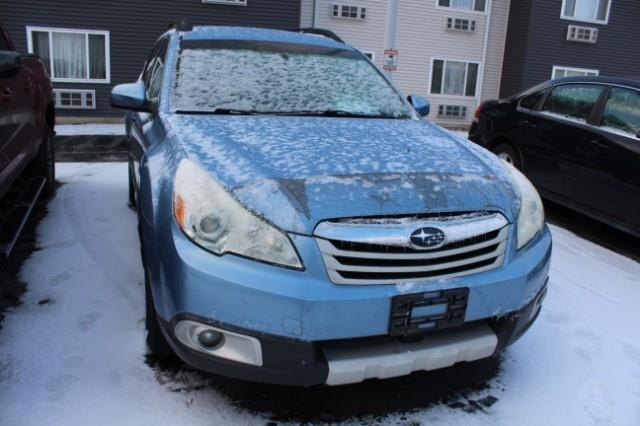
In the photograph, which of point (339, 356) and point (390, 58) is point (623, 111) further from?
point (390, 58)

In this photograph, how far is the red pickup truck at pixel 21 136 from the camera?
11.8 feet

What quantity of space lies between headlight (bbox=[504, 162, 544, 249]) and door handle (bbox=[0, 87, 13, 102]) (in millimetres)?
3170

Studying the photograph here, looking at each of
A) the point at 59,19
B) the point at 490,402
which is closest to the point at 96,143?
the point at 59,19

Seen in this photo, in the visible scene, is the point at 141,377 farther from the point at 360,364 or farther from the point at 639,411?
the point at 639,411

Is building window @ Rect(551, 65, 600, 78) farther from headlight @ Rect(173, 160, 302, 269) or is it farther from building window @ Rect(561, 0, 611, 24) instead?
headlight @ Rect(173, 160, 302, 269)

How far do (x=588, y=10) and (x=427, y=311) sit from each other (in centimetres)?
1978

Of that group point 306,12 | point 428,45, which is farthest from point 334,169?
point 428,45

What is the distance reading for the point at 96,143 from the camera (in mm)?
10359

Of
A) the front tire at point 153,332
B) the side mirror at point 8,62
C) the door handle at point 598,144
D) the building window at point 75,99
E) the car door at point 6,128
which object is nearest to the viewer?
the front tire at point 153,332

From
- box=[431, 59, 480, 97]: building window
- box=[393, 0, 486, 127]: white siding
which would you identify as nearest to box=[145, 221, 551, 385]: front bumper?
box=[393, 0, 486, 127]: white siding

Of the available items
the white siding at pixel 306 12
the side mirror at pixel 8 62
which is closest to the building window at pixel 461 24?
the white siding at pixel 306 12

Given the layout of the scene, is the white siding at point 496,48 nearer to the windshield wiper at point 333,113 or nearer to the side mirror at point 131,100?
the windshield wiper at point 333,113

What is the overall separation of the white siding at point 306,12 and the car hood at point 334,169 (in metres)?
14.2

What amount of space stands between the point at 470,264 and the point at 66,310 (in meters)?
2.34
